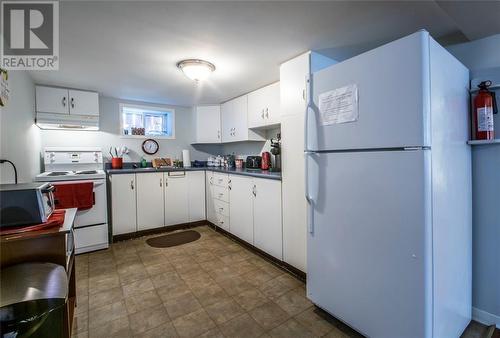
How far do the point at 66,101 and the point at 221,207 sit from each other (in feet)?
7.99

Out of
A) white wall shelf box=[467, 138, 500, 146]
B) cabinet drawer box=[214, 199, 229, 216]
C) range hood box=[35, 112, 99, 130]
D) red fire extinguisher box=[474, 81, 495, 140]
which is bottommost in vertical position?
cabinet drawer box=[214, 199, 229, 216]

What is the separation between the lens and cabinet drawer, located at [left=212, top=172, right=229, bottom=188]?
10.9ft

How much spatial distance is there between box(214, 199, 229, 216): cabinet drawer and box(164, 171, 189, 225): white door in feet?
1.63

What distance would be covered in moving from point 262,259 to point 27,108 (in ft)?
9.73

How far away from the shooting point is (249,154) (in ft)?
12.6

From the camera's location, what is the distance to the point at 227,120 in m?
3.85

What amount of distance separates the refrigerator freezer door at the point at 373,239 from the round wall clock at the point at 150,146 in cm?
308

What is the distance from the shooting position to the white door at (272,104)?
2855 mm

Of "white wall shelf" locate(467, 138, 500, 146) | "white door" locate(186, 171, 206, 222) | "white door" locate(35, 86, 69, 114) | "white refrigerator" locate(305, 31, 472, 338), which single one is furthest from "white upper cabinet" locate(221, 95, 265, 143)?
"white wall shelf" locate(467, 138, 500, 146)

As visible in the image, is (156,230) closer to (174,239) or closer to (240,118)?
(174,239)

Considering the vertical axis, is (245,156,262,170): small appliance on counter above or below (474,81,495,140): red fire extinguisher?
below

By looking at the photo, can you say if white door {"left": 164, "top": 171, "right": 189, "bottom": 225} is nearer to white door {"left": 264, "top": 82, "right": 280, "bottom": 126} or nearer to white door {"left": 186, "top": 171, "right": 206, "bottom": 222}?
white door {"left": 186, "top": 171, "right": 206, "bottom": 222}

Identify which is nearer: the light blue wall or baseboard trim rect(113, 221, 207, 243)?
the light blue wall

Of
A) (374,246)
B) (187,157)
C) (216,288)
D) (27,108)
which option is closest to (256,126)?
(187,157)
